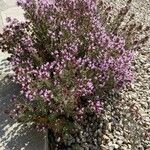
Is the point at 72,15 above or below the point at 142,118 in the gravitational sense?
above

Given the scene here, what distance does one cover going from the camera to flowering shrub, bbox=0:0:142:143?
4.45 m

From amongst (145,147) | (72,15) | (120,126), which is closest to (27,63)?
(72,15)

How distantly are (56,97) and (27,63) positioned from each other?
0.81m

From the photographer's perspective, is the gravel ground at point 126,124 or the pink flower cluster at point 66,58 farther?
the gravel ground at point 126,124

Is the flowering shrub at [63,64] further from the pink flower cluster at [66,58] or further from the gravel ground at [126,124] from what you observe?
the gravel ground at [126,124]

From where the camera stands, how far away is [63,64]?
4.61 meters

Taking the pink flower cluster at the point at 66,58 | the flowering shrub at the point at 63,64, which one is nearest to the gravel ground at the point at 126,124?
the flowering shrub at the point at 63,64

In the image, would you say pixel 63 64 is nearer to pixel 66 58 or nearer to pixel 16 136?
pixel 66 58

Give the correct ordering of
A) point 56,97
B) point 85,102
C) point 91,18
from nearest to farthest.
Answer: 1. point 56,97
2. point 85,102
3. point 91,18

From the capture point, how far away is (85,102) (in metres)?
5.11

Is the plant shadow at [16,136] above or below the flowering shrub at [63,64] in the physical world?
below

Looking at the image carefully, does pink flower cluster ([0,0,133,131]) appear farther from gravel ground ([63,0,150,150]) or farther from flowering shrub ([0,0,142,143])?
gravel ground ([63,0,150,150])

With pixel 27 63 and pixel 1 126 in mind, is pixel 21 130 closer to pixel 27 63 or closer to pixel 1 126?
pixel 1 126

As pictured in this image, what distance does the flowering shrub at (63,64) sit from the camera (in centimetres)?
445
